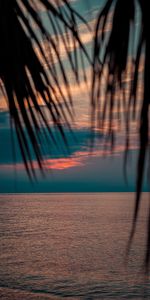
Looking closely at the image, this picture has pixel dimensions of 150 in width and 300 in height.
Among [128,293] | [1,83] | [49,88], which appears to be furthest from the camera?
[128,293]

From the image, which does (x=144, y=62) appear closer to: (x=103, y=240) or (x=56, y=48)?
(x=56, y=48)

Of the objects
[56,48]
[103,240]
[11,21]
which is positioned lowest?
[103,240]

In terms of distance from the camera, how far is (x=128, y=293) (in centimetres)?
2711

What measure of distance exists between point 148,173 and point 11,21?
0.59 m

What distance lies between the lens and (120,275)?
33.2 m

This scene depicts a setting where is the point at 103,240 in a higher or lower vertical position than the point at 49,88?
lower

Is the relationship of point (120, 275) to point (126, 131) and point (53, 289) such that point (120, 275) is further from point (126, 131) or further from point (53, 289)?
point (126, 131)

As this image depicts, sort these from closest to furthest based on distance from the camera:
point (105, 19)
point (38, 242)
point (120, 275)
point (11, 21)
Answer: point (105, 19), point (11, 21), point (120, 275), point (38, 242)

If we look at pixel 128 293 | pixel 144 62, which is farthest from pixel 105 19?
pixel 128 293

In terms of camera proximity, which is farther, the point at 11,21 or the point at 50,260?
the point at 50,260

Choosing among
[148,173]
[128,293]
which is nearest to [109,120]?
[148,173]

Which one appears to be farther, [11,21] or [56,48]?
[56,48]

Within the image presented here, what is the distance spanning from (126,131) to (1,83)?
590 mm

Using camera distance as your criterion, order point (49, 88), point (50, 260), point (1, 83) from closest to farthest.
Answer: point (49, 88) < point (1, 83) < point (50, 260)
